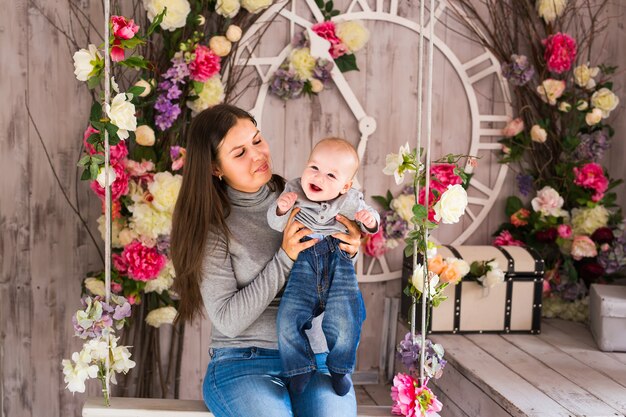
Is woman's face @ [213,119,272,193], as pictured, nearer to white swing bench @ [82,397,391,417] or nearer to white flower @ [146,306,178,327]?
white swing bench @ [82,397,391,417]

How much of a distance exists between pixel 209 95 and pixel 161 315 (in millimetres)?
855

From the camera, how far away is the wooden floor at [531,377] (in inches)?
90.1

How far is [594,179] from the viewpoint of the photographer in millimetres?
3113

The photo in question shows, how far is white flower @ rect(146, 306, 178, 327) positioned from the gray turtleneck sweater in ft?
2.56

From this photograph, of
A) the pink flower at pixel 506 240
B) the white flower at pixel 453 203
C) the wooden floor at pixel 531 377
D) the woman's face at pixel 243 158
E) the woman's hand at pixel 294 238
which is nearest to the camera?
the white flower at pixel 453 203

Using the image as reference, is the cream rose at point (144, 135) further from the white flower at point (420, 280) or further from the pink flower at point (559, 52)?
the pink flower at point (559, 52)

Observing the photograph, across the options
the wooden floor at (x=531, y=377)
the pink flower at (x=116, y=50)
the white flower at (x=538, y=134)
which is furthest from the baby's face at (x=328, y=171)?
the white flower at (x=538, y=134)

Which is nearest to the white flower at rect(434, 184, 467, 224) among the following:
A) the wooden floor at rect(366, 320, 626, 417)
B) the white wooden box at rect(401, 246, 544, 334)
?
the wooden floor at rect(366, 320, 626, 417)

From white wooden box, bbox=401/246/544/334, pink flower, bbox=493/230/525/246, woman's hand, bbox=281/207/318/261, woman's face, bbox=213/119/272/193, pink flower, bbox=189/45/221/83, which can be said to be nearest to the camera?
woman's hand, bbox=281/207/318/261

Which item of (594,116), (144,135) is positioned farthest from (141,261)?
(594,116)

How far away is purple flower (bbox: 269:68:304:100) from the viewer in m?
2.97

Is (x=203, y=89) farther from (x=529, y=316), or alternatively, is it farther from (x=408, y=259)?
(x=529, y=316)

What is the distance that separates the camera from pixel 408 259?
306 cm

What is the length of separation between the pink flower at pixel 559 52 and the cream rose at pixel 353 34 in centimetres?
76
